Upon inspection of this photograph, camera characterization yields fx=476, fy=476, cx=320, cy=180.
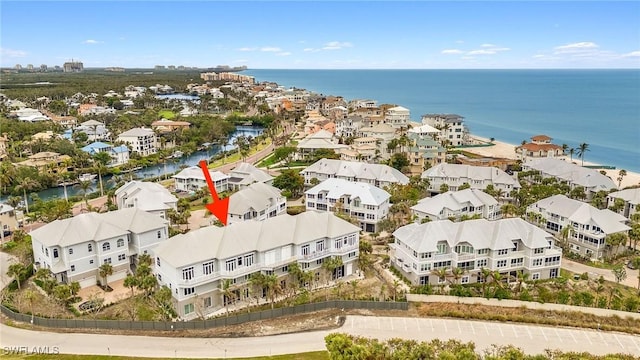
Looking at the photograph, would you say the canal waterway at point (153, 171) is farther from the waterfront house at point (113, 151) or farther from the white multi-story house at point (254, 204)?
the white multi-story house at point (254, 204)

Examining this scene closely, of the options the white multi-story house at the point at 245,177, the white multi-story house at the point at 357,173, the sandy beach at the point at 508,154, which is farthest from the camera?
the sandy beach at the point at 508,154

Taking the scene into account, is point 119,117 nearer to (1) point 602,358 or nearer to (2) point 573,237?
(2) point 573,237

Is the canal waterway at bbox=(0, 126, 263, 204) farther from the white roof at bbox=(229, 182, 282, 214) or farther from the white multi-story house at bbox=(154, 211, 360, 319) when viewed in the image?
the white multi-story house at bbox=(154, 211, 360, 319)

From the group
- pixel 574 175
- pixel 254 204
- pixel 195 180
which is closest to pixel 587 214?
pixel 574 175

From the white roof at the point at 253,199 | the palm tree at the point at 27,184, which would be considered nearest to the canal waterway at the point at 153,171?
the palm tree at the point at 27,184

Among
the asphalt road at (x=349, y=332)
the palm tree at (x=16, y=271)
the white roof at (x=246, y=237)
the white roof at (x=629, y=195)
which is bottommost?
the asphalt road at (x=349, y=332)

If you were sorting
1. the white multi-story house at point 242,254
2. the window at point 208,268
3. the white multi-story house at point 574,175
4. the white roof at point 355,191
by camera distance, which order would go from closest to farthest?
the white multi-story house at point 242,254
the window at point 208,268
the white roof at point 355,191
the white multi-story house at point 574,175

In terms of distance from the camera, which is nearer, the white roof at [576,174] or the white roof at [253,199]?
the white roof at [253,199]
